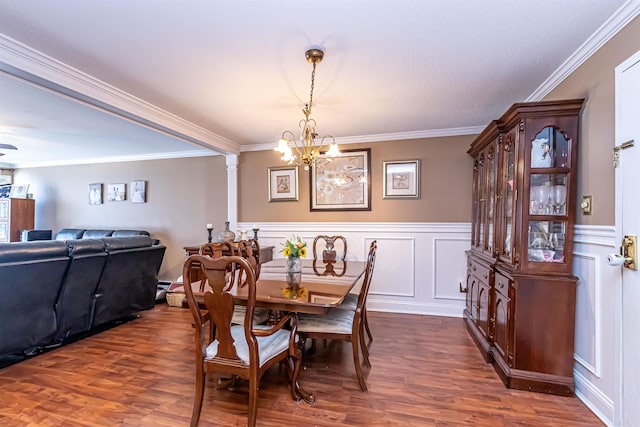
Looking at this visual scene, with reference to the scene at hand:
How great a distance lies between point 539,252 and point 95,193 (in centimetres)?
668

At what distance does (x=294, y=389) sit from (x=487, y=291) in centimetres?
186

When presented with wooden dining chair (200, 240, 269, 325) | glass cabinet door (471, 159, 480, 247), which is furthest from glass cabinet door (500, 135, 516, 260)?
wooden dining chair (200, 240, 269, 325)

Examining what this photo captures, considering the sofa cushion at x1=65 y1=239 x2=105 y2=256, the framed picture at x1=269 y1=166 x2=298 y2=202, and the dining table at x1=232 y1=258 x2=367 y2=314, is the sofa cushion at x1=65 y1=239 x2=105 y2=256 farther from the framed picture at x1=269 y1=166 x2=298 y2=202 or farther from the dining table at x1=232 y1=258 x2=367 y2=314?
the framed picture at x1=269 y1=166 x2=298 y2=202

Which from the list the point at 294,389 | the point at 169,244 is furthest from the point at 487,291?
the point at 169,244

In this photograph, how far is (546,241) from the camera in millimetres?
2219

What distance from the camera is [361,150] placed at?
409 cm

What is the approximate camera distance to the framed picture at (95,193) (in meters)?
5.54

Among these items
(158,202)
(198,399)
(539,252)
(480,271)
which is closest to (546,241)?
(539,252)

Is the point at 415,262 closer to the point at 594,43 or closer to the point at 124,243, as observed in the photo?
the point at 594,43

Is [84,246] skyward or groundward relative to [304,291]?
skyward

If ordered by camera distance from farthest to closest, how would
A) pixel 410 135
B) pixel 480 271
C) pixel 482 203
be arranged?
1. pixel 410 135
2. pixel 482 203
3. pixel 480 271

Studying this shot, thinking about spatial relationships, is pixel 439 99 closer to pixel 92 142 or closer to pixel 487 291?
pixel 487 291

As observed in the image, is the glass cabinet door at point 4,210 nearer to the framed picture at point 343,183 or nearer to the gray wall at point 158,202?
the gray wall at point 158,202

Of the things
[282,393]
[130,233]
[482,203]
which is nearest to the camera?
[282,393]
